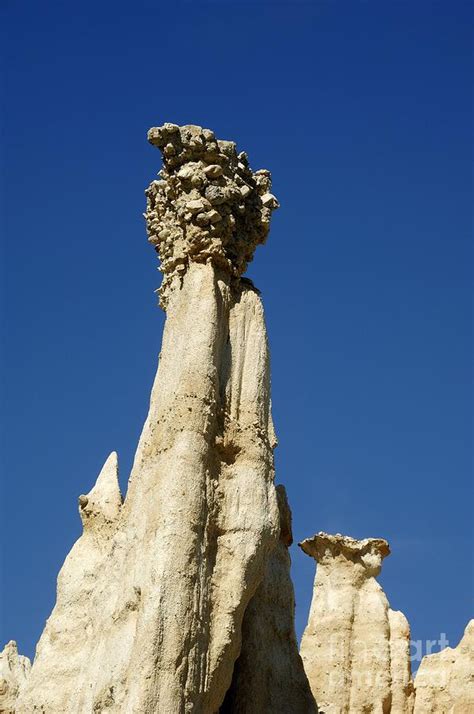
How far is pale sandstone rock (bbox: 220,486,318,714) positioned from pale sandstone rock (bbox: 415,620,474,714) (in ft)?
16.5

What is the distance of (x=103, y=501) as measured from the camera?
22.0 metres

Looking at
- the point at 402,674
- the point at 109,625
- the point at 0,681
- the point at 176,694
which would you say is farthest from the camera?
the point at 402,674

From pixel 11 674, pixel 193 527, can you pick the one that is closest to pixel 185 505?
pixel 193 527

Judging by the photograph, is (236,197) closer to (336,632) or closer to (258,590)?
(258,590)

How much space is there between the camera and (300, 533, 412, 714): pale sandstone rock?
25.9 m

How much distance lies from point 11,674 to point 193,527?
7.16 m

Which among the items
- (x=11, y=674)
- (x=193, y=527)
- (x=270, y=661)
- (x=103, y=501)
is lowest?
(x=270, y=661)

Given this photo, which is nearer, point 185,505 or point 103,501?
point 185,505

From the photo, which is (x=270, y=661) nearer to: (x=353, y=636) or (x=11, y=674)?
Answer: (x=11, y=674)

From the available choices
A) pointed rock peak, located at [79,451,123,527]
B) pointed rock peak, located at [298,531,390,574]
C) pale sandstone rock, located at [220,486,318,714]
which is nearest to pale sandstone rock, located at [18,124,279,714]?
pointed rock peak, located at [79,451,123,527]

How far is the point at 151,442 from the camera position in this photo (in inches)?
776

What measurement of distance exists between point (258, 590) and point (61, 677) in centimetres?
321

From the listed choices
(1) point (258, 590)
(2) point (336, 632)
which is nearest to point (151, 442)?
(1) point (258, 590)

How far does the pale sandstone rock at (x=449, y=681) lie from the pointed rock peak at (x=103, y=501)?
758 centimetres
